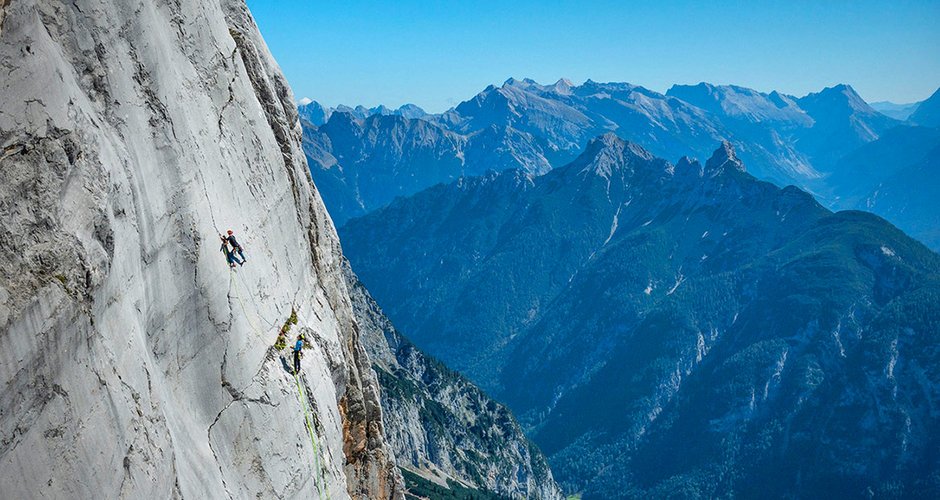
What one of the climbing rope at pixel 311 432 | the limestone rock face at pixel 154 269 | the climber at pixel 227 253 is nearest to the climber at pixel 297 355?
the climbing rope at pixel 311 432

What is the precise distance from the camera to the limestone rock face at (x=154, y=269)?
18375 mm

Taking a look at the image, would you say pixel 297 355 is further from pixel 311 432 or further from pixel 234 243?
pixel 234 243

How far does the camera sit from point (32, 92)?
62.4ft

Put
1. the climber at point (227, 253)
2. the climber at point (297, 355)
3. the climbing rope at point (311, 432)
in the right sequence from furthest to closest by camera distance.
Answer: the climbing rope at point (311, 432) → the climber at point (297, 355) → the climber at point (227, 253)

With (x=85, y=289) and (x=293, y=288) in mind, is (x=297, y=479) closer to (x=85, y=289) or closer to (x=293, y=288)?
(x=293, y=288)

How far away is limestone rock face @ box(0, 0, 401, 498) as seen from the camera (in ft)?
60.3

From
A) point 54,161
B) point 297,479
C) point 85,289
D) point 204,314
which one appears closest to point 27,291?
point 85,289

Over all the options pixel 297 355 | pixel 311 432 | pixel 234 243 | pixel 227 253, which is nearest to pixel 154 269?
pixel 227 253

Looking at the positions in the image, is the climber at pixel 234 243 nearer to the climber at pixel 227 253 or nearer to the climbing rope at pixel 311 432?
the climber at pixel 227 253

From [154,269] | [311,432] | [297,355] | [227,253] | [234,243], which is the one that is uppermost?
[234,243]

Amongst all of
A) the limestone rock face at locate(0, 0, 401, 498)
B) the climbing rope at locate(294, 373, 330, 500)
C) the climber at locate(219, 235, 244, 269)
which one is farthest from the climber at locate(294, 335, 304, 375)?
the climber at locate(219, 235, 244, 269)

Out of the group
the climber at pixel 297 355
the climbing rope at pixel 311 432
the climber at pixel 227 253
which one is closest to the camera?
the climber at pixel 227 253

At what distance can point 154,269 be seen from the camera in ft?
74.2

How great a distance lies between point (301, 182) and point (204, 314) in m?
11.0
